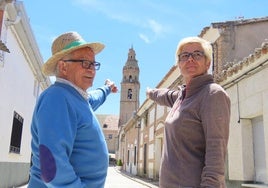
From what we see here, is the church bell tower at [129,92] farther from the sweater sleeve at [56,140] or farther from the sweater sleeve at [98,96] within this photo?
the sweater sleeve at [56,140]

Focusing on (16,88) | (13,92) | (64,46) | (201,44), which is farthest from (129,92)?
(64,46)

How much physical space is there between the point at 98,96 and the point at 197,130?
3.64ft

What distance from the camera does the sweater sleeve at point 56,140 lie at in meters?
1.76

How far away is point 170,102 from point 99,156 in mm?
1162

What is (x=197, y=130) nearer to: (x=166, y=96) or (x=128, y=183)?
(x=166, y=96)

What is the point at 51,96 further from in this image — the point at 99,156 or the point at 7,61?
the point at 7,61

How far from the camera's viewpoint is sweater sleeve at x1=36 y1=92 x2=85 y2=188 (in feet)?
5.78

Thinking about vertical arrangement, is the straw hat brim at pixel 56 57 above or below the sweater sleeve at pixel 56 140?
above

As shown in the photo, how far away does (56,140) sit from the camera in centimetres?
182

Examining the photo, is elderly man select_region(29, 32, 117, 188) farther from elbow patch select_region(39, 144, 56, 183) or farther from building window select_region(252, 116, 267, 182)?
building window select_region(252, 116, 267, 182)

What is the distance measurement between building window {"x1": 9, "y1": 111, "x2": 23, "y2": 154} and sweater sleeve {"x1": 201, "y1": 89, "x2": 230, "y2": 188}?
Result: 8751 mm

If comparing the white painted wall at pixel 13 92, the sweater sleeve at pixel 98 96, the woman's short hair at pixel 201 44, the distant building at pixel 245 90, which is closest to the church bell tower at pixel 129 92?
the white painted wall at pixel 13 92

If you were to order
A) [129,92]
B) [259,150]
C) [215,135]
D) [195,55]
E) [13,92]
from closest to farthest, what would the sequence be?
[215,135]
[195,55]
[259,150]
[13,92]
[129,92]

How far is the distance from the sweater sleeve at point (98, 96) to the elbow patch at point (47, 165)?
1133 mm
